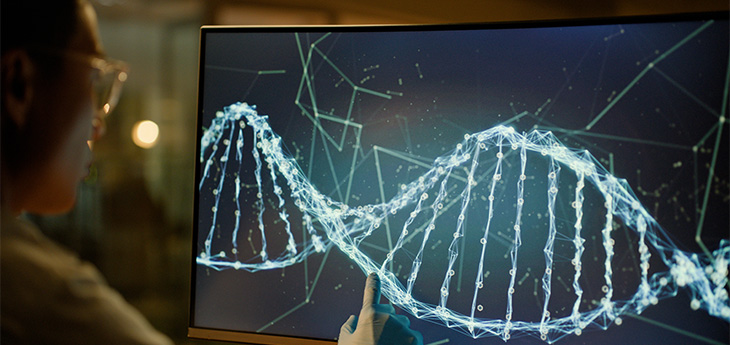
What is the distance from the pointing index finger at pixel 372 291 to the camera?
66.9 inches

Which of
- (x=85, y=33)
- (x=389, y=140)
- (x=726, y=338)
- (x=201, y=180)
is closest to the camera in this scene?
(x=85, y=33)

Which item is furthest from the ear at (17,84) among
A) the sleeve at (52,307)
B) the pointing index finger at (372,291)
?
the pointing index finger at (372,291)

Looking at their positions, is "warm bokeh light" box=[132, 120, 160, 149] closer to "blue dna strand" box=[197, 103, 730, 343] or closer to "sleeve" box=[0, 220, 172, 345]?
"blue dna strand" box=[197, 103, 730, 343]

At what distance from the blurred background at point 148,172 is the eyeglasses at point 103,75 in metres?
0.93

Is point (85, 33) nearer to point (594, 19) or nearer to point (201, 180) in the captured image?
point (201, 180)

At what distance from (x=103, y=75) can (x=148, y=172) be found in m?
1.26

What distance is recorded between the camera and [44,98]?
118 cm

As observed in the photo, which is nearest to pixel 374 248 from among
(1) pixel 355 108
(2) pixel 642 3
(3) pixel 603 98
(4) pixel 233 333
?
(1) pixel 355 108

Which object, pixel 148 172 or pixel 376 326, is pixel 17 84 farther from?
pixel 148 172

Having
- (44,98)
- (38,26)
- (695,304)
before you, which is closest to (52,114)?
(44,98)

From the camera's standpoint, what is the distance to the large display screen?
1553 mm

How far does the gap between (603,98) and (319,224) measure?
0.98 metres

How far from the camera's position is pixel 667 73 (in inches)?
61.5

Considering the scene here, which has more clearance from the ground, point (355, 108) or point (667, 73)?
point (667, 73)
